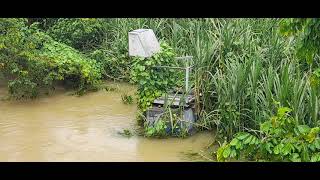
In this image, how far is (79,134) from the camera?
613 cm

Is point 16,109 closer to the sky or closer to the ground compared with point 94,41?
closer to the ground

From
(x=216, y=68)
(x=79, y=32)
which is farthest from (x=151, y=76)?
(x=79, y=32)

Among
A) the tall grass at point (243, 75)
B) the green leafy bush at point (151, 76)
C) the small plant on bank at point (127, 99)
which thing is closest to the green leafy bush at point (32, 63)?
the small plant on bank at point (127, 99)

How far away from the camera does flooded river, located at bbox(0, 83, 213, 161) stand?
543 cm

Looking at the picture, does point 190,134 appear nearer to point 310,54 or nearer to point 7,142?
point 7,142

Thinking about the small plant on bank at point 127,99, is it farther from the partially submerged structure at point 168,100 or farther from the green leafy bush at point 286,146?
the green leafy bush at point 286,146

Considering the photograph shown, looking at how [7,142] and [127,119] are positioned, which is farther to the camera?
[127,119]

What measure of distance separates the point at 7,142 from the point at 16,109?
56.9 inches

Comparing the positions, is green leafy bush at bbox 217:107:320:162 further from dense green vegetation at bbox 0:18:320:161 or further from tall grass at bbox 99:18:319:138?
tall grass at bbox 99:18:319:138

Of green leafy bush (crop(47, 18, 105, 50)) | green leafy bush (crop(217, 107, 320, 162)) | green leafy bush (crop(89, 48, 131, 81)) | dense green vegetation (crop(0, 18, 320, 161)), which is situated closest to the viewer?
green leafy bush (crop(217, 107, 320, 162))

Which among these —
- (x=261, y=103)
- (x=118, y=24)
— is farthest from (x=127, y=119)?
(x=118, y=24)

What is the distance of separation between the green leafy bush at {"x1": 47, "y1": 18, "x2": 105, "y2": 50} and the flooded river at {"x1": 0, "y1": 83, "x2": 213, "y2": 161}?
1.67 m

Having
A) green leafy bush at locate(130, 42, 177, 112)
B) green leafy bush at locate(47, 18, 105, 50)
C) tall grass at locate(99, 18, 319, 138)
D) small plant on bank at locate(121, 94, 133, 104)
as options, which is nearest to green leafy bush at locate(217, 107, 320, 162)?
tall grass at locate(99, 18, 319, 138)

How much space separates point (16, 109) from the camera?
23.6 ft
